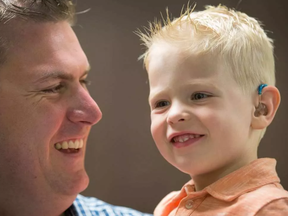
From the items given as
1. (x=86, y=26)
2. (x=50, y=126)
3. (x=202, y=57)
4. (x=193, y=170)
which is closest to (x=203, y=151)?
(x=193, y=170)

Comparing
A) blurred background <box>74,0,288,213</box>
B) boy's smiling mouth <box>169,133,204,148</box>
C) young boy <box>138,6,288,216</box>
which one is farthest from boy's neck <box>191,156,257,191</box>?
blurred background <box>74,0,288,213</box>

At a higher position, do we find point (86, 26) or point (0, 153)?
point (86, 26)

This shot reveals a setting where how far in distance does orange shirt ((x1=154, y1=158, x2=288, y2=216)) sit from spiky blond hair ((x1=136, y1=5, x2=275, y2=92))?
199 mm

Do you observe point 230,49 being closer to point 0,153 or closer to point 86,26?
point 0,153

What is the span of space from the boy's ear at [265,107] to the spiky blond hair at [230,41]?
0.10ft

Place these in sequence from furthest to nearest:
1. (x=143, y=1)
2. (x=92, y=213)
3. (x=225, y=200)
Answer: (x=143, y=1), (x=92, y=213), (x=225, y=200)

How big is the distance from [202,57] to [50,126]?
49 centimetres

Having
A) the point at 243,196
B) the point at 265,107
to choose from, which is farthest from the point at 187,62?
the point at 243,196

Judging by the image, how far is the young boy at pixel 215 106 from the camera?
998mm

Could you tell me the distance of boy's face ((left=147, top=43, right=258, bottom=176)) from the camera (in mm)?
999

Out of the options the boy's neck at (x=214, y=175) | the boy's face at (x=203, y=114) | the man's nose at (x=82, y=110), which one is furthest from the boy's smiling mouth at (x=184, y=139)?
the man's nose at (x=82, y=110)

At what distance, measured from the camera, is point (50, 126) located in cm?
123

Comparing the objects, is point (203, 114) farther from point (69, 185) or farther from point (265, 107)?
point (69, 185)

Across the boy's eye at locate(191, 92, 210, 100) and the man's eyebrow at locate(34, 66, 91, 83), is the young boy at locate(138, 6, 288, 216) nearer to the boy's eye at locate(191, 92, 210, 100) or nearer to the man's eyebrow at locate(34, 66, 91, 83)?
the boy's eye at locate(191, 92, 210, 100)
